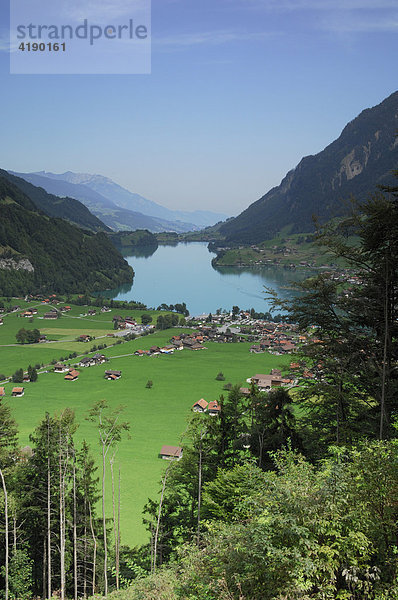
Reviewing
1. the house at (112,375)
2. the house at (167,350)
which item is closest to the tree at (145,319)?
the house at (167,350)

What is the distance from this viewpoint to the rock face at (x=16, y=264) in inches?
5786

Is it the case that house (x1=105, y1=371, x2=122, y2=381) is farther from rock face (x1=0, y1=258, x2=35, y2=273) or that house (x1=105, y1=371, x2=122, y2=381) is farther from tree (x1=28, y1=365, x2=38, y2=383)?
rock face (x1=0, y1=258, x2=35, y2=273)

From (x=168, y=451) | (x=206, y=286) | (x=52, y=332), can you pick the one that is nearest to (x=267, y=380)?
(x=168, y=451)

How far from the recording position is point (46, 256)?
16775cm

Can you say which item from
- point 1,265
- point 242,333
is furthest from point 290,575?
point 1,265

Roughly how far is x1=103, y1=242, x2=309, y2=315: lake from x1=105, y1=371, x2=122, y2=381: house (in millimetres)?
55098

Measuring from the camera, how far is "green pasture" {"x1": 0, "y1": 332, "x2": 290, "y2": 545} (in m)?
32.4

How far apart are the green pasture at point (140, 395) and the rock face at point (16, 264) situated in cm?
7721

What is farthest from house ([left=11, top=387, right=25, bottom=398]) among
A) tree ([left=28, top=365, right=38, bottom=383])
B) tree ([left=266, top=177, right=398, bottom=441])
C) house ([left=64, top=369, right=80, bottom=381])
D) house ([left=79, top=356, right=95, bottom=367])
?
tree ([left=266, top=177, right=398, bottom=441])

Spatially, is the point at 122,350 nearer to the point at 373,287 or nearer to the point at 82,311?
the point at 82,311

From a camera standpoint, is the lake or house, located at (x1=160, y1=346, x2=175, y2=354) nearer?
house, located at (x1=160, y1=346, x2=175, y2=354)

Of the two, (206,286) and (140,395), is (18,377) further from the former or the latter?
(206,286)

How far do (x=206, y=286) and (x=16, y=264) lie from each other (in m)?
68.2

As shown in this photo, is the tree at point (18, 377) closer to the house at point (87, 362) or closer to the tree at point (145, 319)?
the house at point (87, 362)
